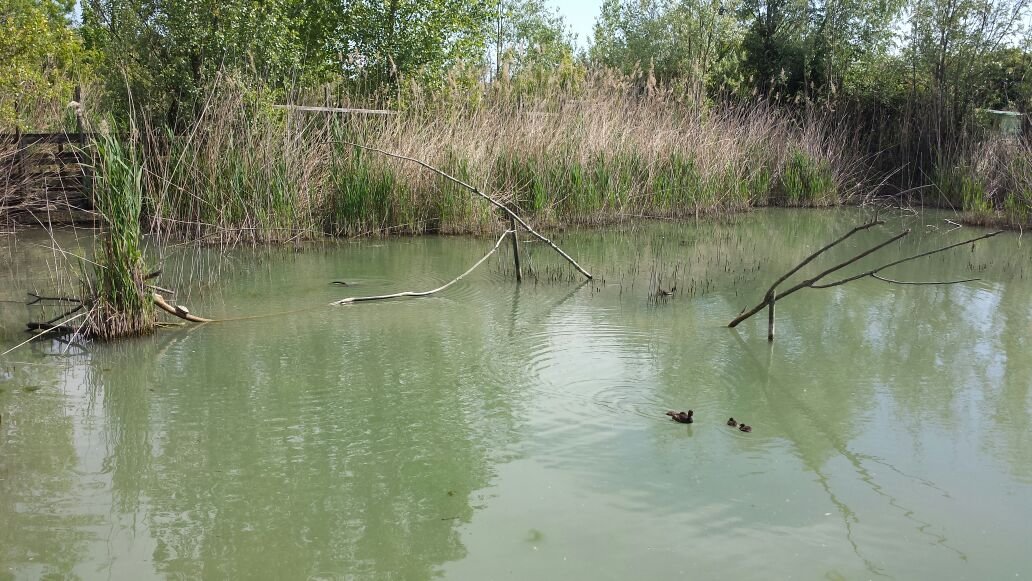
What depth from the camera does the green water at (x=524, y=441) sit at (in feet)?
9.39

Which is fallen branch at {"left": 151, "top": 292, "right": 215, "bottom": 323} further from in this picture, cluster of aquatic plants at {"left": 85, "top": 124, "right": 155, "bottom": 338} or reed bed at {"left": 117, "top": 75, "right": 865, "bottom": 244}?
reed bed at {"left": 117, "top": 75, "right": 865, "bottom": 244}

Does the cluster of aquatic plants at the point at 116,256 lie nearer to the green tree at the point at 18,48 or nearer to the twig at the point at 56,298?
the twig at the point at 56,298

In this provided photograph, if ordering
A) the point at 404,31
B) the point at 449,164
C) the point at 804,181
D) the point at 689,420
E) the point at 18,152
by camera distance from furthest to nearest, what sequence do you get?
the point at 404,31 < the point at 804,181 < the point at 449,164 < the point at 18,152 < the point at 689,420

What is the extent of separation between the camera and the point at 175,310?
220 inches

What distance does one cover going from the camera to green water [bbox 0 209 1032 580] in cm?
286

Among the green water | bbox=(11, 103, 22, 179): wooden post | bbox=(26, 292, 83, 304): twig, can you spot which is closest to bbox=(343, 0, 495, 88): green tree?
bbox=(11, 103, 22, 179): wooden post

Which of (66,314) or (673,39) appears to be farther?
(673,39)

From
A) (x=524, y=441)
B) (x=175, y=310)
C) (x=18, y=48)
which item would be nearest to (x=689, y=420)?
(x=524, y=441)

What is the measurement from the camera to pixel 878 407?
14.1ft

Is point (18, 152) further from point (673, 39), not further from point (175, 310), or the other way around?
point (673, 39)

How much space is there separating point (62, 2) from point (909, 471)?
84.5 feet

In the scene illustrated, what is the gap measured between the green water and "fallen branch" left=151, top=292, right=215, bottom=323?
6.3 inches

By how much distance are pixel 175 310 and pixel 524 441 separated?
2962 mm

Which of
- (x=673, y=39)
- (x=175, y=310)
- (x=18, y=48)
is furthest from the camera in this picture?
(x=673, y=39)
